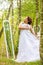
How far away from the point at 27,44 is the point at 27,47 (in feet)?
0.16


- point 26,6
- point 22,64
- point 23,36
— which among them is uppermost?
point 26,6

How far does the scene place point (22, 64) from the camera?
5848mm

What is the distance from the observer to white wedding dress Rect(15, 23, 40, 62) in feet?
19.1

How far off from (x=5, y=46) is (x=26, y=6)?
2.35 ft

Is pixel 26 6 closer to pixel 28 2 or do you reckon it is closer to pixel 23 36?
pixel 28 2

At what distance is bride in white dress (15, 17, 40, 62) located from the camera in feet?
19.1

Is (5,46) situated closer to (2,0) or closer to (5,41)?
(5,41)

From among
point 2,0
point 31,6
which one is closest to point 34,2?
point 31,6

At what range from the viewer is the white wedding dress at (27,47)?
19.1 ft

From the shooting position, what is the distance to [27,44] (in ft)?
19.3

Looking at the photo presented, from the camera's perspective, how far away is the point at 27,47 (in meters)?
5.88

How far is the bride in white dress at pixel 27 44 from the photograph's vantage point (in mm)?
5828

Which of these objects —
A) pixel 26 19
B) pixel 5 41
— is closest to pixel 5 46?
pixel 5 41

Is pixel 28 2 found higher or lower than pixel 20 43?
higher
